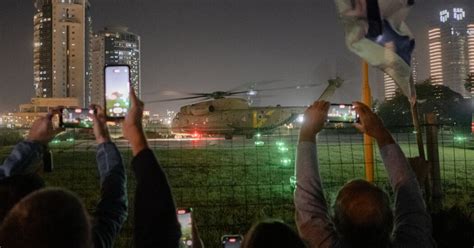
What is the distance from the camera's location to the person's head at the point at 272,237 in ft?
6.03

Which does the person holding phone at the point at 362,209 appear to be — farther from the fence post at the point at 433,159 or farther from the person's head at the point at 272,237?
the fence post at the point at 433,159

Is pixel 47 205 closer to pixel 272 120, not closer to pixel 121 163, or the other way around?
pixel 121 163

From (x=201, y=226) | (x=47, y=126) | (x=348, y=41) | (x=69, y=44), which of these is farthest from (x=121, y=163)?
(x=69, y=44)

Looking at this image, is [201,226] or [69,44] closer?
[201,226]

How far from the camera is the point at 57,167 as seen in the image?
562 inches

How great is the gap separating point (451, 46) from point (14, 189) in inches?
7661

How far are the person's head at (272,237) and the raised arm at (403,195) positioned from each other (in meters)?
0.87

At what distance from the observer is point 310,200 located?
2629 mm

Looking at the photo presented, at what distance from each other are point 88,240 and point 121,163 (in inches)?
40.8

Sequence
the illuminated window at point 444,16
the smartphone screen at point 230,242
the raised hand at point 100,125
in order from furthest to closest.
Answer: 1. the illuminated window at point 444,16
2. the smartphone screen at point 230,242
3. the raised hand at point 100,125

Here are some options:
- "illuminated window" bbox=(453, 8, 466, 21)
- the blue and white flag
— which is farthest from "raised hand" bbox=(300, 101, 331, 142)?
"illuminated window" bbox=(453, 8, 466, 21)

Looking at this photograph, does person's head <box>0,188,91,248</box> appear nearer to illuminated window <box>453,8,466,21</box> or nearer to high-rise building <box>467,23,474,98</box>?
high-rise building <box>467,23,474,98</box>

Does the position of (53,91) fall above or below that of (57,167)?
above

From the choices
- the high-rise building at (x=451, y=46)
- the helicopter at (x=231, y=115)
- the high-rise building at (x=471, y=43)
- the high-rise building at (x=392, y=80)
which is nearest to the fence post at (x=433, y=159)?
the high-rise building at (x=392, y=80)
